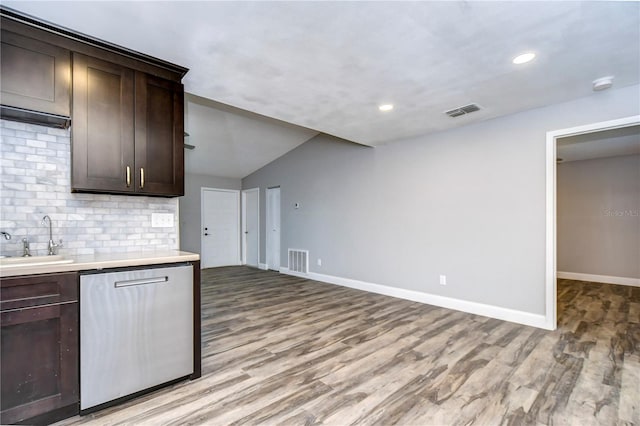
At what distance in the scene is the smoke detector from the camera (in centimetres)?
270

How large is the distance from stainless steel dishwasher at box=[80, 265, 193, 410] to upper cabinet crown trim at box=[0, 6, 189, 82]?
155 centimetres

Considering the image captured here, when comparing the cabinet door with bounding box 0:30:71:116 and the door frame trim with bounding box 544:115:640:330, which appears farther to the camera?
the door frame trim with bounding box 544:115:640:330

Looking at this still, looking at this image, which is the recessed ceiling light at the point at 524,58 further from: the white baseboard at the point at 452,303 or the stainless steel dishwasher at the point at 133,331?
the stainless steel dishwasher at the point at 133,331

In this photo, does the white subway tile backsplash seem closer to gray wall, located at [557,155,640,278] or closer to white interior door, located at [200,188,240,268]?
white interior door, located at [200,188,240,268]

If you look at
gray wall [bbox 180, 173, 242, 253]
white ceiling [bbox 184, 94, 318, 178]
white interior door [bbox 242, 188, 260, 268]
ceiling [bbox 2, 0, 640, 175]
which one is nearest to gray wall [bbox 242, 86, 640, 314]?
ceiling [bbox 2, 0, 640, 175]

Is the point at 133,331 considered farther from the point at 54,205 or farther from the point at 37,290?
the point at 54,205

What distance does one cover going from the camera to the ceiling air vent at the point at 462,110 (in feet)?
11.0

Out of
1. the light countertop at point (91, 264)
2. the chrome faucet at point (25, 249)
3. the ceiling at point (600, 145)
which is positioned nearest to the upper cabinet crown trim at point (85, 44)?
the chrome faucet at point (25, 249)

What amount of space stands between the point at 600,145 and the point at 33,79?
6966mm

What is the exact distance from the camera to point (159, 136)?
238 cm

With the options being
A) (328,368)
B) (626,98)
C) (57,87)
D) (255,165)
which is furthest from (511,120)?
(255,165)

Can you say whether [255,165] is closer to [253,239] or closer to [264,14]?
[253,239]

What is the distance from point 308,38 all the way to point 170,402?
262 cm

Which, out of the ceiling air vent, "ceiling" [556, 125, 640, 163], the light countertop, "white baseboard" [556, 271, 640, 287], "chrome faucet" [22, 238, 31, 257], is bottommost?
"white baseboard" [556, 271, 640, 287]
